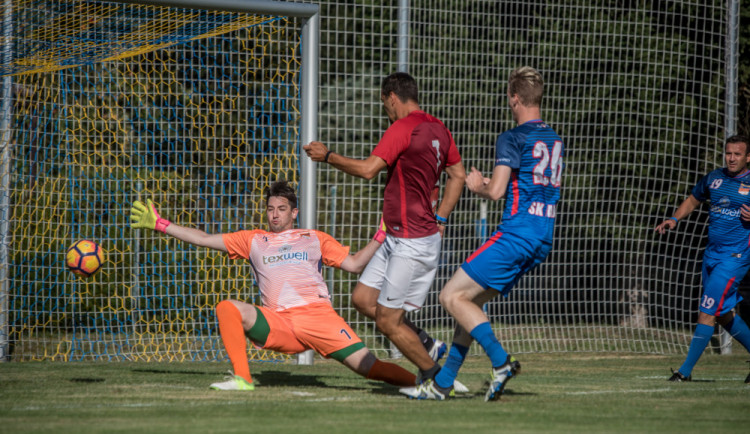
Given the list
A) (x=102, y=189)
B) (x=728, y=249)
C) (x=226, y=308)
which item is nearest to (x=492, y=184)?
(x=226, y=308)

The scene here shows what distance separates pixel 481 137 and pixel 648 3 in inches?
145

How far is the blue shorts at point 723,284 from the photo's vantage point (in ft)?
27.7

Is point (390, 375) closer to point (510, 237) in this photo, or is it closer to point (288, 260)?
point (288, 260)

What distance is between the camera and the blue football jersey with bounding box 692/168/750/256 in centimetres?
855

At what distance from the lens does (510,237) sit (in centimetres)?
597

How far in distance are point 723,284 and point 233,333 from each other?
15.5ft

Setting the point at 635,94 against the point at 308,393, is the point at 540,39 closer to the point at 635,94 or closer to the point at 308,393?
the point at 635,94

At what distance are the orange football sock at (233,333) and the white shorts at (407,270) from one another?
3.34 ft

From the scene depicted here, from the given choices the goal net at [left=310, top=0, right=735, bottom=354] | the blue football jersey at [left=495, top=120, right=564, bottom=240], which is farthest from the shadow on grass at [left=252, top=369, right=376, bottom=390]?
the goal net at [left=310, top=0, right=735, bottom=354]

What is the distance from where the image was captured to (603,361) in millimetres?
10602

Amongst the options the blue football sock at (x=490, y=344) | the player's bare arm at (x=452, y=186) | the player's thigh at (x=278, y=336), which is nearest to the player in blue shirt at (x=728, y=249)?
the player's bare arm at (x=452, y=186)

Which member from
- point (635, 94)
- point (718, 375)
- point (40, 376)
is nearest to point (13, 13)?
point (40, 376)

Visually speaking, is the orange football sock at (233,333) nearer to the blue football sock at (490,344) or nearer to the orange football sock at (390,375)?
the orange football sock at (390,375)

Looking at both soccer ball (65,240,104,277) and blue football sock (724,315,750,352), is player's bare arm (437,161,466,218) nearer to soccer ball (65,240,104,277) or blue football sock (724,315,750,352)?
soccer ball (65,240,104,277)
